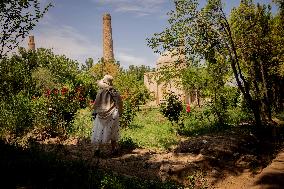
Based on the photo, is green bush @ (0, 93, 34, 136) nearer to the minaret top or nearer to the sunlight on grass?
the sunlight on grass

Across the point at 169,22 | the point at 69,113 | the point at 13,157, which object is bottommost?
the point at 13,157

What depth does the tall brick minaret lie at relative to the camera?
174 ft

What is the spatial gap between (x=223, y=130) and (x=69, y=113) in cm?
631

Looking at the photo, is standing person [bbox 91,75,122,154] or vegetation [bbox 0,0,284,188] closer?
vegetation [bbox 0,0,284,188]

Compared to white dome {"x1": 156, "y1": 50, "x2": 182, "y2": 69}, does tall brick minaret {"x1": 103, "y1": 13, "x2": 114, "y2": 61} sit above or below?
above

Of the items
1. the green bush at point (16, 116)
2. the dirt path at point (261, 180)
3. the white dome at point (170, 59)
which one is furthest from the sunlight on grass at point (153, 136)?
the green bush at point (16, 116)

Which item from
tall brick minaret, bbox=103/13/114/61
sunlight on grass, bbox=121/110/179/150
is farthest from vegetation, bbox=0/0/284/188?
tall brick minaret, bbox=103/13/114/61

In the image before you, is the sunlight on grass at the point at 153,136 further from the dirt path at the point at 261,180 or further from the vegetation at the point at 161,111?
the dirt path at the point at 261,180

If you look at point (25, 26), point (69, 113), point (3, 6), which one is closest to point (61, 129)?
point (69, 113)

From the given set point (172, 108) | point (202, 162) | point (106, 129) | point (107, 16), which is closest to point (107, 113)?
point (106, 129)

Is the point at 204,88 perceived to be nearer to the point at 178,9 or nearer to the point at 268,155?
the point at 178,9

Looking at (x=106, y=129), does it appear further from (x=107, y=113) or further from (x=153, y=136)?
(x=153, y=136)

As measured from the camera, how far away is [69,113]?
12961 mm

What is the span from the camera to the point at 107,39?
53562 millimetres
